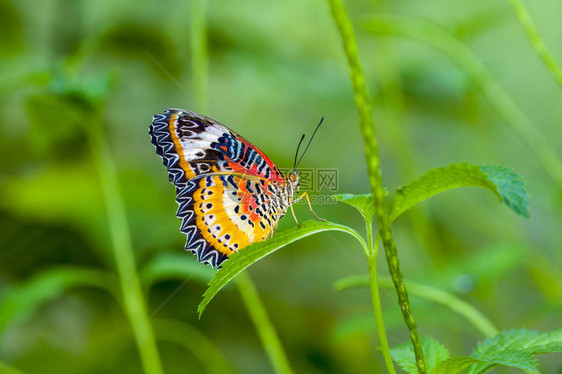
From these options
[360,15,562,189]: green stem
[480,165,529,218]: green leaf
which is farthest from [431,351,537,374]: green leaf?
[360,15,562,189]: green stem

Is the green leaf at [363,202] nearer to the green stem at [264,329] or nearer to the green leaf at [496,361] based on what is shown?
the green leaf at [496,361]

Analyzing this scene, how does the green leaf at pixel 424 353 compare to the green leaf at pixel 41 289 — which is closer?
the green leaf at pixel 424 353

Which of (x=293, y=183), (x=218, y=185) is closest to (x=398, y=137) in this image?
(x=293, y=183)

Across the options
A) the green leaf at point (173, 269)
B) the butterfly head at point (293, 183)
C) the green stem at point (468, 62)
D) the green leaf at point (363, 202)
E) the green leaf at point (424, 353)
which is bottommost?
the green leaf at point (424, 353)

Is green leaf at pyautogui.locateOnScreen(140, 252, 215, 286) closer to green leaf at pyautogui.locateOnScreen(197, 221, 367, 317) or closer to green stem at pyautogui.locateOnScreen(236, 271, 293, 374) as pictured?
green stem at pyautogui.locateOnScreen(236, 271, 293, 374)

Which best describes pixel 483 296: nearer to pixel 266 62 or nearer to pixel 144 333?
pixel 144 333

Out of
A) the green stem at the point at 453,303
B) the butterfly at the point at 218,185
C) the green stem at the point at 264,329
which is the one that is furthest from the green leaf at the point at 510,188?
the green stem at the point at 264,329

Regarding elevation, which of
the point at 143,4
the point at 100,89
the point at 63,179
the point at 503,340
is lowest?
the point at 503,340

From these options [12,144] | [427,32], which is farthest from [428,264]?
[12,144]
